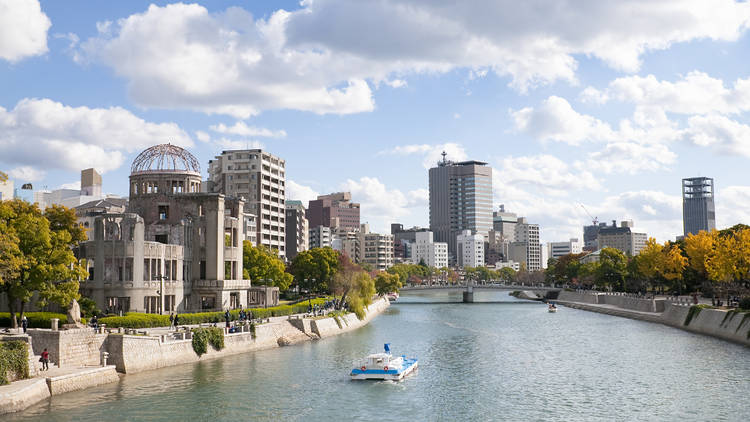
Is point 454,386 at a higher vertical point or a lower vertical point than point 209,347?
lower

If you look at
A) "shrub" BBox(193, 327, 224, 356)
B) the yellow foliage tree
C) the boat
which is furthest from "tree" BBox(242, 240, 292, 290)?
the yellow foliage tree

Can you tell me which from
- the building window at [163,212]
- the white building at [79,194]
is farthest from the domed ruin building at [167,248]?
the white building at [79,194]

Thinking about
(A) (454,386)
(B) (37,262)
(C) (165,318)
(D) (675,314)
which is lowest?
(A) (454,386)

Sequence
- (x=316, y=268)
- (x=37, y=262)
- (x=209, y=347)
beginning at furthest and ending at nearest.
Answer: (x=316, y=268) < (x=209, y=347) < (x=37, y=262)

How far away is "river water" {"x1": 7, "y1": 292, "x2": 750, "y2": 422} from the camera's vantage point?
164ft

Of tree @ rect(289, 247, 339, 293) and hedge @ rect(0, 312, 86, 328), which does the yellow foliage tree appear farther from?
hedge @ rect(0, 312, 86, 328)

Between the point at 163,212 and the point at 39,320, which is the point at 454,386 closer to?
the point at 39,320

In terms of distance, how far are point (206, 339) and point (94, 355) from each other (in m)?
13.5

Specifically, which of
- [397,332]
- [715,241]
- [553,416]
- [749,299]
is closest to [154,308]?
[397,332]

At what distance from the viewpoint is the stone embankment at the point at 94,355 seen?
49.8 metres

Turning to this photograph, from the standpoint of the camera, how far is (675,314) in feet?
378

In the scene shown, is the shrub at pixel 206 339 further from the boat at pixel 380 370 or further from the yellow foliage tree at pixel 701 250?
the yellow foliage tree at pixel 701 250

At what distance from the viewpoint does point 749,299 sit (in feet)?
310

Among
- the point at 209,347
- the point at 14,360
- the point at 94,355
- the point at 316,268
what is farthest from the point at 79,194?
the point at 14,360
